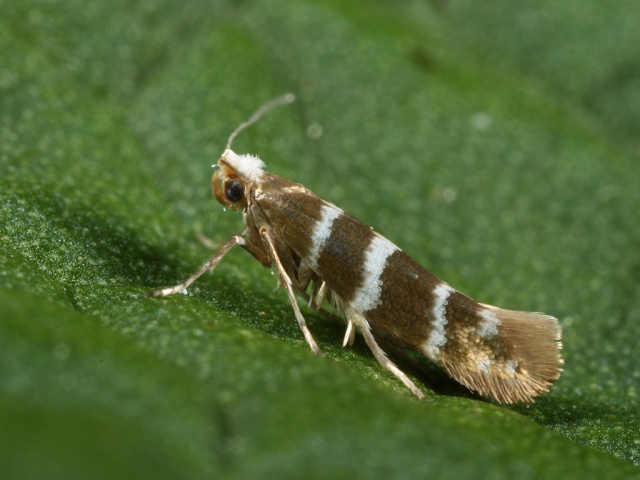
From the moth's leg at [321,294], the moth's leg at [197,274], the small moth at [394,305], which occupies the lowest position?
the moth's leg at [197,274]

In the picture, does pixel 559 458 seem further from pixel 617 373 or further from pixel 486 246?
pixel 486 246

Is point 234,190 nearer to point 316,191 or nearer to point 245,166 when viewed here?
point 245,166

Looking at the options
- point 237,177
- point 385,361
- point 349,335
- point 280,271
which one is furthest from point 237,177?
point 385,361

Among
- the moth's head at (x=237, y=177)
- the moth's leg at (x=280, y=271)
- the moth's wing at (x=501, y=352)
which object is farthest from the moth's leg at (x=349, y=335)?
the moth's head at (x=237, y=177)

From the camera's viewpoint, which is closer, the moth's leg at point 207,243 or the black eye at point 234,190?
the black eye at point 234,190

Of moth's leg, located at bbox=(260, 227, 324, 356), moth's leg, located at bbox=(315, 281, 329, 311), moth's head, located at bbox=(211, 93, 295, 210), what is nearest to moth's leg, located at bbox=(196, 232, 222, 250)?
moth's head, located at bbox=(211, 93, 295, 210)

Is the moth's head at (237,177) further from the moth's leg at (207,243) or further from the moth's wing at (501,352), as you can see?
the moth's wing at (501,352)
